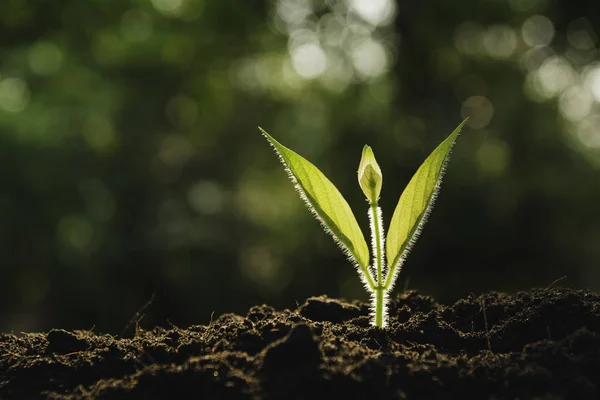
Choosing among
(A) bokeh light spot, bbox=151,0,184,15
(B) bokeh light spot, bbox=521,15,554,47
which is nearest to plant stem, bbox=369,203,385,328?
(B) bokeh light spot, bbox=521,15,554,47

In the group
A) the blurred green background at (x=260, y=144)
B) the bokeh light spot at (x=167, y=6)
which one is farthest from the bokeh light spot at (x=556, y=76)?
the bokeh light spot at (x=167, y=6)

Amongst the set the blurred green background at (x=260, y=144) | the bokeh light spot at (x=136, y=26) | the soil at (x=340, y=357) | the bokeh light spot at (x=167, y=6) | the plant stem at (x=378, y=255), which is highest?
the bokeh light spot at (x=167, y=6)

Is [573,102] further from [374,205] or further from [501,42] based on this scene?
[374,205]

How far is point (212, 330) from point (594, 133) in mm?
14614

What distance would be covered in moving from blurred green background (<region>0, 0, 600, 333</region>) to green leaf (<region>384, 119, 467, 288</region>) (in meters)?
9.27

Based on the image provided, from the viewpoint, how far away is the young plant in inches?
84.8

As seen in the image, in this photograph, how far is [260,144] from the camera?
14414mm

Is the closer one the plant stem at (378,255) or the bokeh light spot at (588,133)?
the plant stem at (378,255)

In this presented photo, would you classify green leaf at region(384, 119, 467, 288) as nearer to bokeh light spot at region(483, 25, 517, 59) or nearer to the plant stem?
the plant stem

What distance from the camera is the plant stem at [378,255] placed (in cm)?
217

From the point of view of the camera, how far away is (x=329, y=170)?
1293 centimetres

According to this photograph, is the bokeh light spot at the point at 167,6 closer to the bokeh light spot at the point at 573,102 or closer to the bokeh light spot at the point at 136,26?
the bokeh light spot at the point at 136,26

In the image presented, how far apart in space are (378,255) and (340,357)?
50 cm

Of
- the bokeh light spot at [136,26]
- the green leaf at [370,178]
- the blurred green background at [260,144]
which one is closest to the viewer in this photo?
the green leaf at [370,178]
